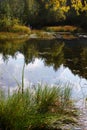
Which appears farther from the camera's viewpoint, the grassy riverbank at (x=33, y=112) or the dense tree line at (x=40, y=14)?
the dense tree line at (x=40, y=14)

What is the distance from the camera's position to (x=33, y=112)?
7613mm

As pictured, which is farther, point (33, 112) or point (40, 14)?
point (40, 14)

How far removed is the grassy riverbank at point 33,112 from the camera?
24.0 feet

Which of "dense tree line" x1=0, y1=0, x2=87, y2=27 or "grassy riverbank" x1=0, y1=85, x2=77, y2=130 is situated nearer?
"grassy riverbank" x1=0, y1=85, x2=77, y2=130

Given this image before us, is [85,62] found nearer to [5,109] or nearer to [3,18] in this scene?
[5,109]

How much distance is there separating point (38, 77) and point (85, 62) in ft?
23.5

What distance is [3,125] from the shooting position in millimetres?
7441

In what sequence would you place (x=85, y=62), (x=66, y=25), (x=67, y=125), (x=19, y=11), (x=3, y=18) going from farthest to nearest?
1. (x=66, y=25)
2. (x=19, y=11)
3. (x=3, y=18)
4. (x=85, y=62)
5. (x=67, y=125)

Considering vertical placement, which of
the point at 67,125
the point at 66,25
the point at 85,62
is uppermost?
the point at 67,125

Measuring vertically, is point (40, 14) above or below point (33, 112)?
below

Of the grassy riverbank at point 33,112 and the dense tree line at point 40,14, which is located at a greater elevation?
the grassy riverbank at point 33,112

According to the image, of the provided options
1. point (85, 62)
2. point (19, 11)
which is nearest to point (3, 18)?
point (19, 11)

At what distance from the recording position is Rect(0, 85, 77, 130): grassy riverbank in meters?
7.32

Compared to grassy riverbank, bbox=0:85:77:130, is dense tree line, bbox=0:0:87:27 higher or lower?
lower
